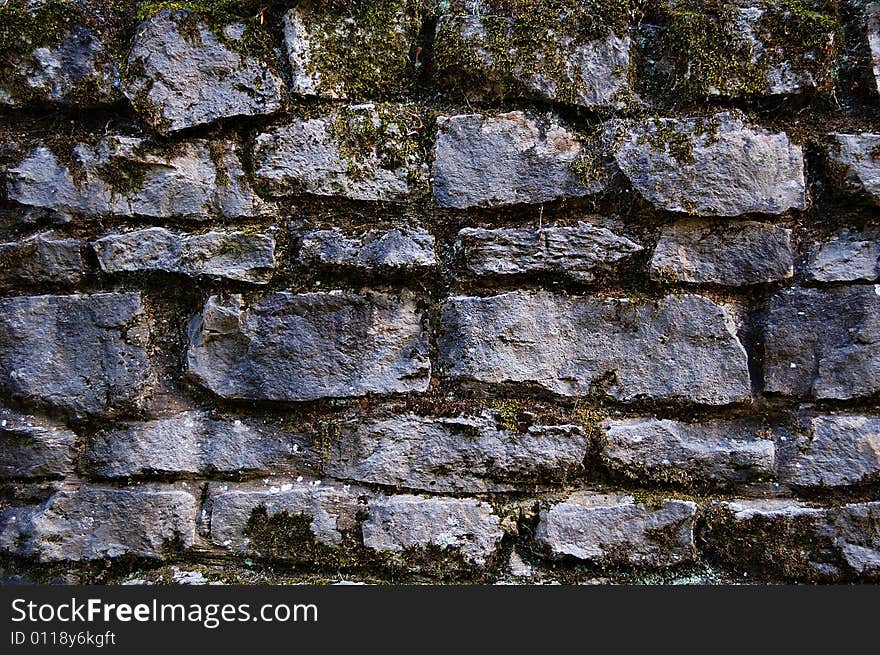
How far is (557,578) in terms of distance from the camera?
4.65 feet

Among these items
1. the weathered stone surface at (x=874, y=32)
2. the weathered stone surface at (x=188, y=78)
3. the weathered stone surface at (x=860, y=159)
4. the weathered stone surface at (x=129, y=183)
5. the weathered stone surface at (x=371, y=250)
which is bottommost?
the weathered stone surface at (x=371, y=250)

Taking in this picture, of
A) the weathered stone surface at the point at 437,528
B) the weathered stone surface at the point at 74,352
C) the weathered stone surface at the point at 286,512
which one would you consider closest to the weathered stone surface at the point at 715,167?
the weathered stone surface at the point at 437,528

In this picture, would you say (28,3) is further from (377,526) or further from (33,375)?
(377,526)

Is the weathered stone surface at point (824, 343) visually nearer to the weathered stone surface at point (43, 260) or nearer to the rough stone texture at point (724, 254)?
the rough stone texture at point (724, 254)

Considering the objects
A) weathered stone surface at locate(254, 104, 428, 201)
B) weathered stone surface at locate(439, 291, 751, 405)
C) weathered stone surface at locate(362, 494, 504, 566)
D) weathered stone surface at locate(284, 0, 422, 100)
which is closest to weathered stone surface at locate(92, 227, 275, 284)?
weathered stone surface at locate(254, 104, 428, 201)

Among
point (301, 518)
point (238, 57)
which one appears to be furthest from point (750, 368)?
point (238, 57)

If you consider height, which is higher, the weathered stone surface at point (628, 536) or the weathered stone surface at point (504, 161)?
the weathered stone surface at point (504, 161)

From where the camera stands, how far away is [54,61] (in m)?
1.48

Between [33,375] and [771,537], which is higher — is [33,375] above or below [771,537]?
above

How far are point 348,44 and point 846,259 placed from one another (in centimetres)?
128

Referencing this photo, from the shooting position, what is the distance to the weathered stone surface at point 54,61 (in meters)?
1.48

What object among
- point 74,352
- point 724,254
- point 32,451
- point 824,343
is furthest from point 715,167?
point 32,451

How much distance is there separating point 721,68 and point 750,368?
2.32 feet

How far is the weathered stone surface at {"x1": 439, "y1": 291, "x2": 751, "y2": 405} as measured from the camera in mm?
1447
